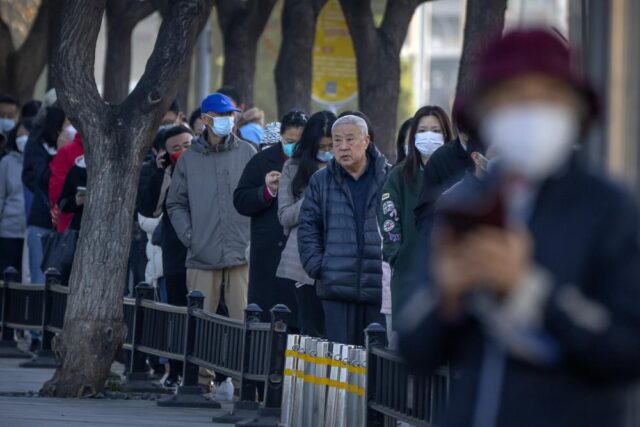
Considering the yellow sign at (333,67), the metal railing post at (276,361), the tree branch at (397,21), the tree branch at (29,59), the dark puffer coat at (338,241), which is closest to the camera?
the dark puffer coat at (338,241)

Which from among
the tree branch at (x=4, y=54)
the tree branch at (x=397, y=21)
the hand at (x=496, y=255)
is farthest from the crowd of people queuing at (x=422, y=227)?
the tree branch at (x=4, y=54)

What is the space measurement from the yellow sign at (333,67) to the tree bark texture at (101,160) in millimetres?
10816

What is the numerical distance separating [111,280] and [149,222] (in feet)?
7.34

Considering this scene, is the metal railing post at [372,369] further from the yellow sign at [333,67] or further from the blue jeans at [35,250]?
the yellow sign at [333,67]

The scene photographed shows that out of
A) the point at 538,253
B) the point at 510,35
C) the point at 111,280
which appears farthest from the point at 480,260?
the point at 111,280

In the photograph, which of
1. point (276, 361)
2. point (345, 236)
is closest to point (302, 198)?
point (345, 236)

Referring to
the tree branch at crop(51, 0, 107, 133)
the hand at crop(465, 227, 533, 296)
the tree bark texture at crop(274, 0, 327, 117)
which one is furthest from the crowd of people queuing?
the tree bark texture at crop(274, 0, 327, 117)

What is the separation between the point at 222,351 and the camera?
476 inches

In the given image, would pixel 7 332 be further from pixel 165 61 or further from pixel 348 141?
pixel 348 141

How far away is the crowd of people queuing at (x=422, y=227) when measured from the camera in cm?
364

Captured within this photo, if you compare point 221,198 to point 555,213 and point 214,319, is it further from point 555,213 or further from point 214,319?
point 555,213

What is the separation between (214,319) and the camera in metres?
12.2

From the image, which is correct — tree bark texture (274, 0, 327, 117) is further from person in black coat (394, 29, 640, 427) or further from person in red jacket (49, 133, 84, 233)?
person in black coat (394, 29, 640, 427)

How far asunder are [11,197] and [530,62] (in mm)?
14362
